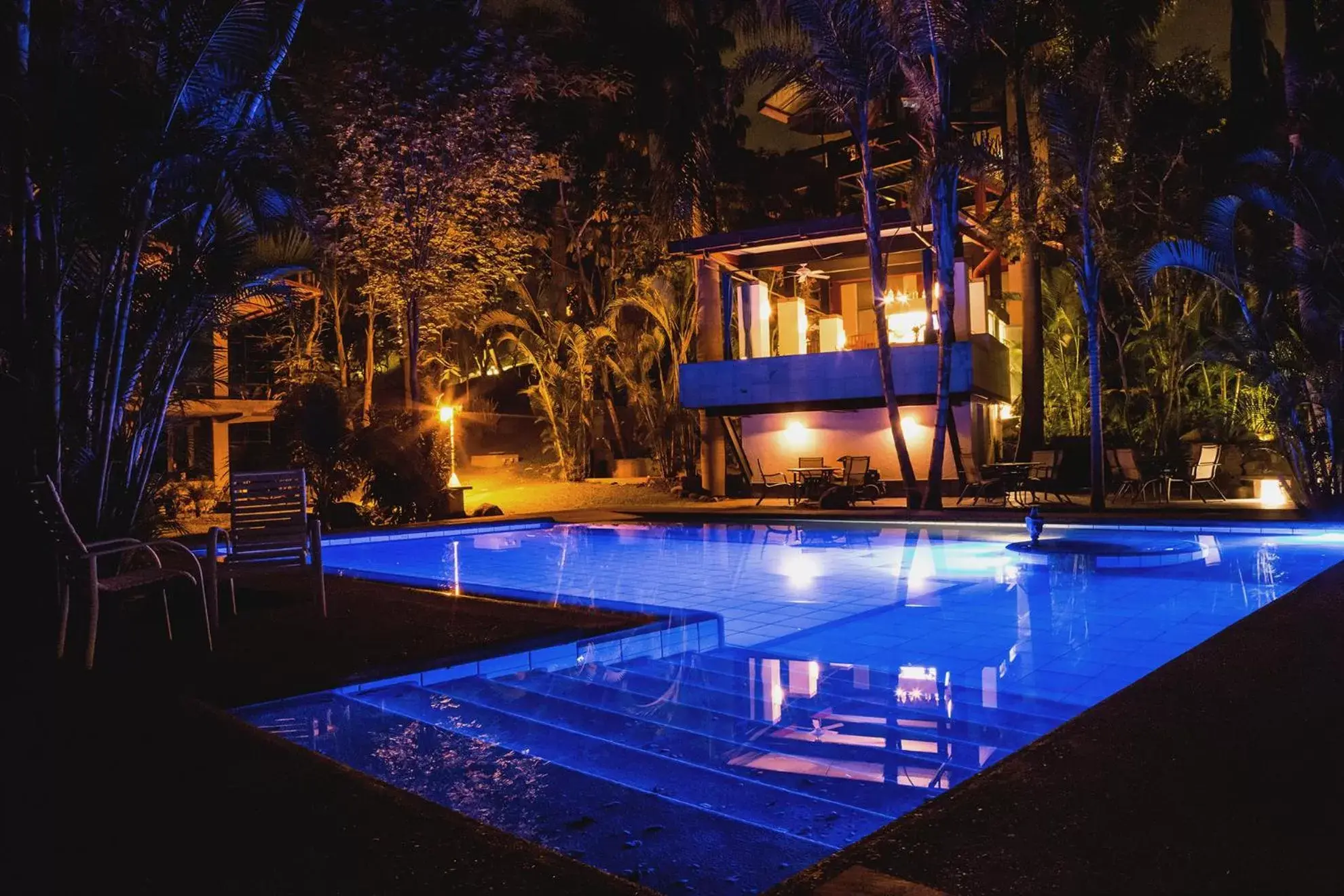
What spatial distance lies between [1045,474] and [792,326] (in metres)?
6.42

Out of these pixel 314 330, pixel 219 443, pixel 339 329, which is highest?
Answer: pixel 339 329

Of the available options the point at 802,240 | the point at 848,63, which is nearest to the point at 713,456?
the point at 802,240

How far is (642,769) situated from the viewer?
151 inches

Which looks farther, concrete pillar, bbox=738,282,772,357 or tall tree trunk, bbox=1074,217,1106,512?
concrete pillar, bbox=738,282,772,357

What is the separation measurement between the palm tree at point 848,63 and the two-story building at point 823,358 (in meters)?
2.49

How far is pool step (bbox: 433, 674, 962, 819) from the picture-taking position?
357cm

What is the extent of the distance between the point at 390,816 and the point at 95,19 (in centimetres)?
742

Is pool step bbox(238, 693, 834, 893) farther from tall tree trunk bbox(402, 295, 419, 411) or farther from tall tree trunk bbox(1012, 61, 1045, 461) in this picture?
tall tree trunk bbox(1012, 61, 1045, 461)

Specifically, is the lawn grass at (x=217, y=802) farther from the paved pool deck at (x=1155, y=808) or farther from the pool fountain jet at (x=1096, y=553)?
the pool fountain jet at (x=1096, y=553)

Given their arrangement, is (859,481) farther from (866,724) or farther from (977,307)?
(866,724)

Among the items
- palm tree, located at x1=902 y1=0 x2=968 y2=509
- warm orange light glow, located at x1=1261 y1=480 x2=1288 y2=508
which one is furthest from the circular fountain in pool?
warm orange light glow, located at x1=1261 y1=480 x2=1288 y2=508

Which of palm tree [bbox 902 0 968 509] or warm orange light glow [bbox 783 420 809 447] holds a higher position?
palm tree [bbox 902 0 968 509]

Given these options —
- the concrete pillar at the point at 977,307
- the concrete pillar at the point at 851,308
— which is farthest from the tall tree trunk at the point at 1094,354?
the concrete pillar at the point at 851,308

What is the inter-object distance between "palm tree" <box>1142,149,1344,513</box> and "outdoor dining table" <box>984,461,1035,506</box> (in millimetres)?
3817
